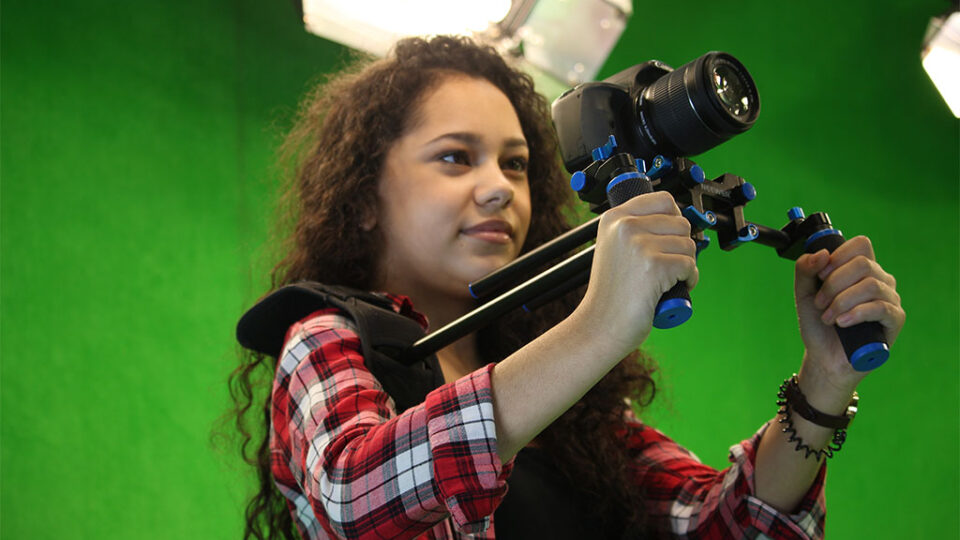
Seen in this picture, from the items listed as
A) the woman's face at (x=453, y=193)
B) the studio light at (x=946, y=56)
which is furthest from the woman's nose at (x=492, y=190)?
the studio light at (x=946, y=56)

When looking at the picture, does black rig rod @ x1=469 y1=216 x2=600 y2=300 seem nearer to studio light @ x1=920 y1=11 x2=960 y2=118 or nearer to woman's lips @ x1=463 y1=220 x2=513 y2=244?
woman's lips @ x1=463 y1=220 x2=513 y2=244

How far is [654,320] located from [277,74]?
1.36m

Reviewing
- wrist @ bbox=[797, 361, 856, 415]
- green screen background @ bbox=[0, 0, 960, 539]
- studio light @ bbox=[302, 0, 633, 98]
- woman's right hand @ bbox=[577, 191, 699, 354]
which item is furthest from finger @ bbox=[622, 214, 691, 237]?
studio light @ bbox=[302, 0, 633, 98]

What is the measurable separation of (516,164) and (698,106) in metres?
0.43

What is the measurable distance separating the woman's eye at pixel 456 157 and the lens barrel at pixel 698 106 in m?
0.33

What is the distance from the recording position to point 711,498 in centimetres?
88

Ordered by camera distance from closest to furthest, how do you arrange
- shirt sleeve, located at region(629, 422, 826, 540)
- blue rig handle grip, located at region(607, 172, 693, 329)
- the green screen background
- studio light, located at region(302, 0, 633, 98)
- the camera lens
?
blue rig handle grip, located at region(607, 172, 693, 329), the camera lens, shirt sleeve, located at region(629, 422, 826, 540), the green screen background, studio light, located at region(302, 0, 633, 98)

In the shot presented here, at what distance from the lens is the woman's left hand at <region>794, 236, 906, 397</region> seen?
0.66 metres

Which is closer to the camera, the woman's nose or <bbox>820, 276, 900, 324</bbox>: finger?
<bbox>820, 276, 900, 324</bbox>: finger

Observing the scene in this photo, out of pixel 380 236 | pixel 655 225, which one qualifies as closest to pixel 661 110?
pixel 655 225

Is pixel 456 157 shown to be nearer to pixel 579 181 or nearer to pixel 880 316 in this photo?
pixel 579 181

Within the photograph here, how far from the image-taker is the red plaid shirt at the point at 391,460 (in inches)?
21.2

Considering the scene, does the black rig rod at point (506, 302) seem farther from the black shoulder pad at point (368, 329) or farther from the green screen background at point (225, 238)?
the green screen background at point (225, 238)

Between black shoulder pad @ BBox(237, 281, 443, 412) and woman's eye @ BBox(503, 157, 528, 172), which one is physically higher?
woman's eye @ BBox(503, 157, 528, 172)
